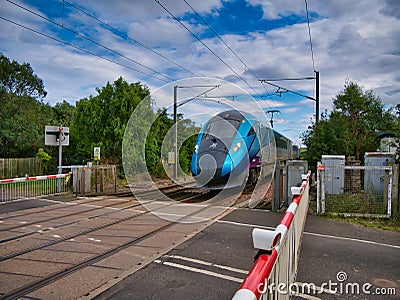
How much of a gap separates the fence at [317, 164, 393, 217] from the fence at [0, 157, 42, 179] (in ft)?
45.7

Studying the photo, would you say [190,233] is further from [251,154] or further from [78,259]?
[251,154]

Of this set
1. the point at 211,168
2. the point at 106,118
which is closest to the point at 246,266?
the point at 211,168

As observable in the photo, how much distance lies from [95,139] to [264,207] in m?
12.5

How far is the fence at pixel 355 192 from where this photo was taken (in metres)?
9.47

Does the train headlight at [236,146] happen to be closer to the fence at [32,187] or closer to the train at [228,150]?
the train at [228,150]

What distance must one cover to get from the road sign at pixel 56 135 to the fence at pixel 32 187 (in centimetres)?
152

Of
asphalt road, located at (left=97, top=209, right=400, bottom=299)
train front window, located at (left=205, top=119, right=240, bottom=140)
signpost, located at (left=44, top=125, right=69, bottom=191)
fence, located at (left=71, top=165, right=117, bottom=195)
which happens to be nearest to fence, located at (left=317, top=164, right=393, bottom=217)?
asphalt road, located at (left=97, top=209, right=400, bottom=299)

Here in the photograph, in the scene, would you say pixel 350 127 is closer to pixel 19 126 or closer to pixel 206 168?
pixel 206 168

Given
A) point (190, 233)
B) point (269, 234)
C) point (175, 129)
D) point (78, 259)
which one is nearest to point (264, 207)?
point (190, 233)

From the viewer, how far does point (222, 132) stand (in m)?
12.8

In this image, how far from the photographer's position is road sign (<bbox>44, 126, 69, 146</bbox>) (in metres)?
14.8

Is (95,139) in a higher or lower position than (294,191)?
higher

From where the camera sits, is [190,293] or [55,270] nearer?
[190,293]

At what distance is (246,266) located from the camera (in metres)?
5.49
